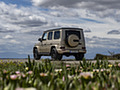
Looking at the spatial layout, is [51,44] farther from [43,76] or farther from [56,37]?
[43,76]

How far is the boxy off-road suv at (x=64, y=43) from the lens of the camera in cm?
1535

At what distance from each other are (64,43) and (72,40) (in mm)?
542

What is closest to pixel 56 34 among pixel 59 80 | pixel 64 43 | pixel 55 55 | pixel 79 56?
pixel 64 43

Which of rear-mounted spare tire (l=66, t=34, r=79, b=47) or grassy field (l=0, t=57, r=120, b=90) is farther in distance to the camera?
rear-mounted spare tire (l=66, t=34, r=79, b=47)

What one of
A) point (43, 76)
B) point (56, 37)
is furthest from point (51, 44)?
point (43, 76)

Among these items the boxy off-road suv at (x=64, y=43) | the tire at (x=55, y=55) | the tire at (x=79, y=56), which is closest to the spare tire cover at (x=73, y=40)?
the boxy off-road suv at (x=64, y=43)

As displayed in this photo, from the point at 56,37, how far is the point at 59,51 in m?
1.03

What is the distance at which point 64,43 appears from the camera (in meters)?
15.4

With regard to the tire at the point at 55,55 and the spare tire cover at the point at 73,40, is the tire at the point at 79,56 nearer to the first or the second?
the spare tire cover at the point at 73,40

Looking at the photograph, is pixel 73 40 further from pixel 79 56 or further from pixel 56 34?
pixel 79 56

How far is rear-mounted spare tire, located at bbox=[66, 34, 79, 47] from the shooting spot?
1514 cm

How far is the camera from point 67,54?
1596cm

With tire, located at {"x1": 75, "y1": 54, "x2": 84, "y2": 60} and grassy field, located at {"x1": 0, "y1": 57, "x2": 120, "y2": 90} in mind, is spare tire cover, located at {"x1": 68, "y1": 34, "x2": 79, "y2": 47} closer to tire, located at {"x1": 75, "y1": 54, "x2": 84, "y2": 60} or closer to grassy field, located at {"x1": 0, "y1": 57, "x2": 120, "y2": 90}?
tire, located at {"x1": 75, "y1": 54, "x2": 84, "y2": 60}

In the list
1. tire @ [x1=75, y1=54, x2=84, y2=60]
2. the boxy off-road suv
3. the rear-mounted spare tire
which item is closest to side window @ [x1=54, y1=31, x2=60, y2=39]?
the boxy off-road suv
